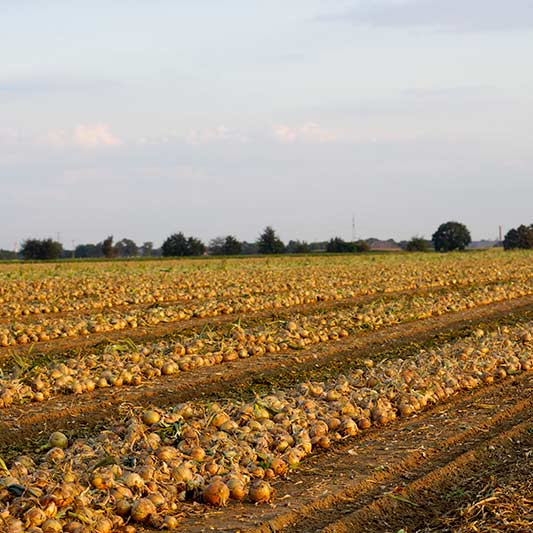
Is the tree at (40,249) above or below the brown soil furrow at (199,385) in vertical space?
above

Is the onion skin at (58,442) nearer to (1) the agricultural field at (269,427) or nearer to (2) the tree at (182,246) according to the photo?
(1) the agricultural field at (269,427)

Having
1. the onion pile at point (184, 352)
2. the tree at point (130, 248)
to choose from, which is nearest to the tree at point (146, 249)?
the tree at point (130, 248)

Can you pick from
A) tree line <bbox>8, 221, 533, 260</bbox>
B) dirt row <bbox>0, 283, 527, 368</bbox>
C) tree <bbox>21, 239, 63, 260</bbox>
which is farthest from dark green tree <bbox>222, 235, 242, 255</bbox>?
dirt row <bbox>0, 283, 527, 368</bbox>

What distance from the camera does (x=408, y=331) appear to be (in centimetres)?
1291

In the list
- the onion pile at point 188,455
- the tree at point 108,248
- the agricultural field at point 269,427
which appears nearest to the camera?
the onion pile at point 188,455

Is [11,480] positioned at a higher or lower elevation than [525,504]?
higher

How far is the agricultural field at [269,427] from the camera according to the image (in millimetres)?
4758

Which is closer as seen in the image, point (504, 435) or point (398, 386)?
point (504, 435)

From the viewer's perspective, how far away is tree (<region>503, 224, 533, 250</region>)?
65500 mm

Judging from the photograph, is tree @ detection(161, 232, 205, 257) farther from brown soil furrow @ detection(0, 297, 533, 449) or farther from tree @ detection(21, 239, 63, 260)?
brown soil furrow @ detection(0, 297, 533, 449)

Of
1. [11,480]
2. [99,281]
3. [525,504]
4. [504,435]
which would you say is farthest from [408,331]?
[99,281]

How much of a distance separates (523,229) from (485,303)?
51.5m

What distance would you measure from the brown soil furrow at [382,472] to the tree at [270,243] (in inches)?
2235

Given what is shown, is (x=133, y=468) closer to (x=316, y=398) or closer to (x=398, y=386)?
(x=316, y=398)
